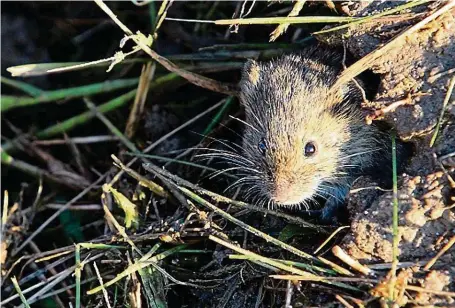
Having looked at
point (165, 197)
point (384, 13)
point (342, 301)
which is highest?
point (384, 13)

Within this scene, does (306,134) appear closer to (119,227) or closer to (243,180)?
(243,180)

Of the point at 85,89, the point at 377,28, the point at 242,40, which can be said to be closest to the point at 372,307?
the point at 377,28

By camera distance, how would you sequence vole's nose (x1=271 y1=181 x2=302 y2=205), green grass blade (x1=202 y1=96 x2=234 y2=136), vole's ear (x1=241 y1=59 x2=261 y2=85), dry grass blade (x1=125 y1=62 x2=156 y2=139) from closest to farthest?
vole's nose (x1=271 y1=181 x2=302 y2=205)
vole's ear (x1=241 y1=59 x2=261 y2=85)
green grass blade (x1=202 y1=96 x2=234 y2=136)
dry grass blade (x1=125 y1=62 x2=156 y2=139)

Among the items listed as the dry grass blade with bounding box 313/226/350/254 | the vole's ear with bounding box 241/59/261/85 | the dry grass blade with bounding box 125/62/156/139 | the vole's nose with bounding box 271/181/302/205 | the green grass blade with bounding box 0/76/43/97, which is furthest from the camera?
the green grass blade with bounding box 0/76/43/97

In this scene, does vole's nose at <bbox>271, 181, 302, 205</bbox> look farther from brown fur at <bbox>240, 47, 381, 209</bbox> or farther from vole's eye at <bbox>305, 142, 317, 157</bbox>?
vole's eye at <bbox>305, 142, 317, 157</bbox>

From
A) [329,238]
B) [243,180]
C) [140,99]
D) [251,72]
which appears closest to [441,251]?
[329,238]

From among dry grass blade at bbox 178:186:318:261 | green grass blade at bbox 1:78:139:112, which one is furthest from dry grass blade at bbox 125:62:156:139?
dry grass blade at bbox 178:186:318:261

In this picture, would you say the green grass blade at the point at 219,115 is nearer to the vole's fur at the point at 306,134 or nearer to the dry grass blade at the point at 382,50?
the vole's fur at the point at 306,134
